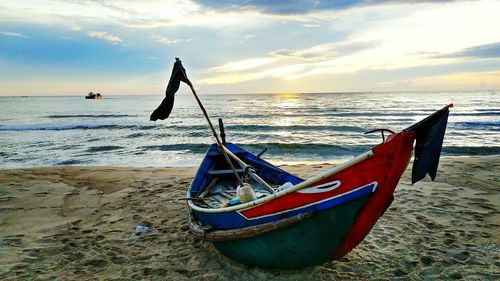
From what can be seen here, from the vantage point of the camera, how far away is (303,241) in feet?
11.7

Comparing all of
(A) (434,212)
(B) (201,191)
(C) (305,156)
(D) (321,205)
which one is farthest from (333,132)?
(D) (321,205)

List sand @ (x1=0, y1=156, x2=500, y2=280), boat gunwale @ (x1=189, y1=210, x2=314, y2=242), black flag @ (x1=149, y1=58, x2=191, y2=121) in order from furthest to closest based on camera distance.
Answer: black flag @ (x1=149, y1=58, x2=191, y2=121)
sand @ (x1=0, y1=156, x2=500, y2=280)
boat gunwale @ (x1=189, y1=210, x2=314, y2=242)

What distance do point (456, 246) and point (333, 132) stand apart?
749 inches

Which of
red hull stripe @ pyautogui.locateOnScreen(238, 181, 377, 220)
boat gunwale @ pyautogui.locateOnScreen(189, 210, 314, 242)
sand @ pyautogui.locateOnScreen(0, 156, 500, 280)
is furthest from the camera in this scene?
sand @ pyautogui.locateOnScreen(0, 156, 500, 280)

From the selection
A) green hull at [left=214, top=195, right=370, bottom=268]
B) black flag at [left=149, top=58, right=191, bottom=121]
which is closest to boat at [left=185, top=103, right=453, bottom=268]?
green hull at [left=214, top=195, right=370, bottom=268]

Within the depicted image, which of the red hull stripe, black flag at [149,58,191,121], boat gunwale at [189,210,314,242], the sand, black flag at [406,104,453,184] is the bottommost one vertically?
the sand

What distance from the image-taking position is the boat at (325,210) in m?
2.95

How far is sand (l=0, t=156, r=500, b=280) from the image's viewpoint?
4574 millimetres

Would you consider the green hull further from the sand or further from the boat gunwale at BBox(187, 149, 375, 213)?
the sand

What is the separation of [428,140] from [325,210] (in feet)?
3.90

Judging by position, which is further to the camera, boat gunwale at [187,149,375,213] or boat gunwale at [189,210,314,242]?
boat gunwale at [189,210,314,242]

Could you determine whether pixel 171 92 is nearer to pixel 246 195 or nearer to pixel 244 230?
pixel 246 195

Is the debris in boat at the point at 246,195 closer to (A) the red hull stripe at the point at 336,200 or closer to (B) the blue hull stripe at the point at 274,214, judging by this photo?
(B) the blue hull stripe at the point at 274,214

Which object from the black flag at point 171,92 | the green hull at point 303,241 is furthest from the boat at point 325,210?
the black flag at point 171,92
